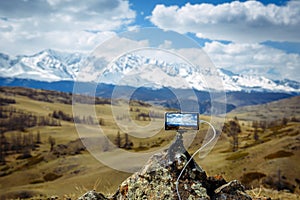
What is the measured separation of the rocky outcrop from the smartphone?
0.80 meters

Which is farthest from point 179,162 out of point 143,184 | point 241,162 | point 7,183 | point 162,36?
point 7,183

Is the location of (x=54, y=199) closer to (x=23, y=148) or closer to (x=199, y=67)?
(x=199, y=67)

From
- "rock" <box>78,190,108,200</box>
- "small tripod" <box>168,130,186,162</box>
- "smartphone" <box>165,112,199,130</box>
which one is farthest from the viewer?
"rock" <box>78,190,108,200</box>

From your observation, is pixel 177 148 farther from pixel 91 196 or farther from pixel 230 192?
pixel 91 196

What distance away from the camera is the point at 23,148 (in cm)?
15062

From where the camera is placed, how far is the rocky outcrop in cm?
848

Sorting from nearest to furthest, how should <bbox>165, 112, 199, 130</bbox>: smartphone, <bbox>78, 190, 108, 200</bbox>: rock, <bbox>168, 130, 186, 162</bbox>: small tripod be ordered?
<bbox>165, 112, 199, 130</bbox>: smartphone < <bbox>168, 130, 186, 162</bbox>: small tripod < <bbox>78, 190, 108, 200</bbox>: rock

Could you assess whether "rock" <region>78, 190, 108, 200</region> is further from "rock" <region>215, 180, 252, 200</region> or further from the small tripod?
"rock" <region>215, 180, 252, 200</region>

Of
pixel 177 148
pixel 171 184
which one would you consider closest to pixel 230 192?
pixel 171 184

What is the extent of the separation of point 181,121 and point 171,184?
1561 millimetres

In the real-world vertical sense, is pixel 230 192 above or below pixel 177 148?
below

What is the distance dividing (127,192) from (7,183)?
273 ft

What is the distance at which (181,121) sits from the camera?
27.9ft

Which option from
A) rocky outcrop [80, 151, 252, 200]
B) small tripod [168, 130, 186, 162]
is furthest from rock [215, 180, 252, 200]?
small tripod [168, 130, 186, 162]
